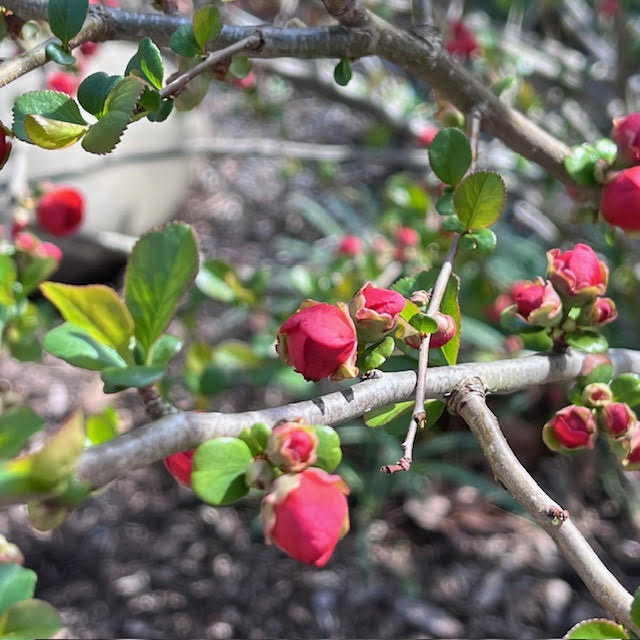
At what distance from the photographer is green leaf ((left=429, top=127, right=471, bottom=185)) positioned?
0.67 meters

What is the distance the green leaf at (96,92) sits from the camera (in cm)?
53

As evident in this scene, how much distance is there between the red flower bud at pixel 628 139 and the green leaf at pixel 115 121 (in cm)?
44

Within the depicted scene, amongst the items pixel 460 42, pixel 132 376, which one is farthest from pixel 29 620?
pixel 460 42

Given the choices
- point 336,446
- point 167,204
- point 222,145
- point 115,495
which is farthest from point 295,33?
point 167,204

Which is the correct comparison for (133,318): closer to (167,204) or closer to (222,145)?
(222,145)

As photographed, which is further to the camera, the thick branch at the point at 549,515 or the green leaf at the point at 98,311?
the green leaf at the point at 98,311

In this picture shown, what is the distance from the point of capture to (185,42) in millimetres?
603

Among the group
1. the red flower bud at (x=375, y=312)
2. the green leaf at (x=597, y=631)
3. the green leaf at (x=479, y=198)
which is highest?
the green leaf at (x=479, y=198)

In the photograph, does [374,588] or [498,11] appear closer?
[374,588]

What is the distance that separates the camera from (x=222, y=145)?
1.68m

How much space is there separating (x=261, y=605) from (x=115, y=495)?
402 millimetres

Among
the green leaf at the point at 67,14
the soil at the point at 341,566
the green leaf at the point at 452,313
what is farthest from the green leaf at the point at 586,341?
the soil at the point at 341,566

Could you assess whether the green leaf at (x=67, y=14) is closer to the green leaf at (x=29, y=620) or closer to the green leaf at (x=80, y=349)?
the green leaf at (x=80, y=349)

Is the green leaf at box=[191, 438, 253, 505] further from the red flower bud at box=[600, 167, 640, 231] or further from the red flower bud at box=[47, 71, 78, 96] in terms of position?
the red flower bud at box=[47, 71, 78, 96]
